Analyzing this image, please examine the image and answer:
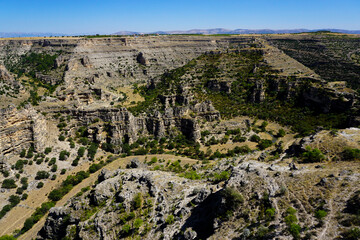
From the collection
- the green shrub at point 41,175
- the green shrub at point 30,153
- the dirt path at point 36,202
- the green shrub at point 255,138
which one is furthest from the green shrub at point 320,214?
the green shrub at point 30,153

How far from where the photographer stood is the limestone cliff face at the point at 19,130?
3778 cm

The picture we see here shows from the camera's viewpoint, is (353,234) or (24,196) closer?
(353,234)

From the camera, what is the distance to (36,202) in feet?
113

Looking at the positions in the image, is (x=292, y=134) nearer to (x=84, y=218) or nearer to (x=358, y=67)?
(x=84, y=218)

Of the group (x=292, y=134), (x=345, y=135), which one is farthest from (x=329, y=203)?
(x=292, y=134)

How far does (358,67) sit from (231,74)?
46.7m

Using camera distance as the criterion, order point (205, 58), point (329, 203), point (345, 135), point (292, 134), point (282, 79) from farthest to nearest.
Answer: point (205, 58) → point (282, 79) → point (292, 134) → point (345, 135) → point (329, 203)

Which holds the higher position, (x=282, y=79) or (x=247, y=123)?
(x=282, y=79)

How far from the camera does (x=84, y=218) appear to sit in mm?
24547

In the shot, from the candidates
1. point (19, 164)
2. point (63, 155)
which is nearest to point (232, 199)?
point (63, 155)

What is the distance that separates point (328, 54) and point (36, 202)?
117379 millimetres

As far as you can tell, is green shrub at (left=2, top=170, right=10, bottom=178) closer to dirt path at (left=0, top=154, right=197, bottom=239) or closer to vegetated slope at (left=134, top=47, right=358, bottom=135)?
dirt path at (left=0, top=154, right=197, bottom=239)

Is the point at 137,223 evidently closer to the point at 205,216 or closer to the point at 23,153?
the point at 205,216

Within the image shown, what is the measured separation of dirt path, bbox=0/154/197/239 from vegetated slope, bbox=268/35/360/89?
73707 mm
